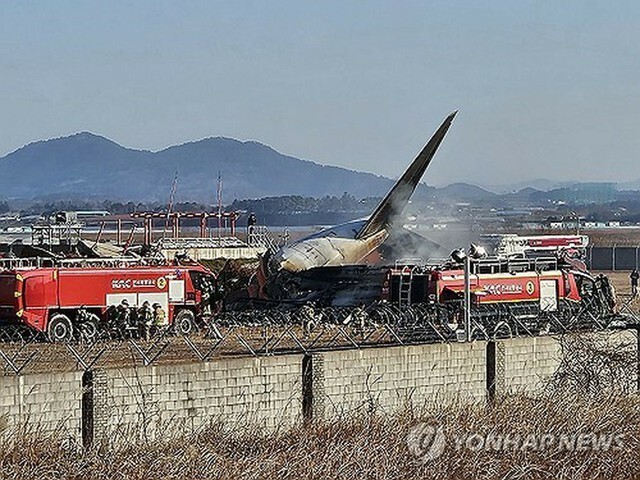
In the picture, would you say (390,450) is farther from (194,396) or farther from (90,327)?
(90,327)

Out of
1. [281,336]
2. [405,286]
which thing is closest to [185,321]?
[281,336]

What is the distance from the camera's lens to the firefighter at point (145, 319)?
4378 centimetres

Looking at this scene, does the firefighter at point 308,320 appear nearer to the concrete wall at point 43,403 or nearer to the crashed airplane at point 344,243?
the crashed airplane at point 344,243

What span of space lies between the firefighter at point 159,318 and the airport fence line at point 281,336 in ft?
3.72

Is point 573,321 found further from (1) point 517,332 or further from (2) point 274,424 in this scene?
(2) point 274,424

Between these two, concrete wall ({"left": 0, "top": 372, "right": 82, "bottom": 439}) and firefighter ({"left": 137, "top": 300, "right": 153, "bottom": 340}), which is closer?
concrete wall ({"left": 0, "top": 372, "right": 82, "bottom": 439})

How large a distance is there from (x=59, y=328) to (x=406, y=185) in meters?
29.0

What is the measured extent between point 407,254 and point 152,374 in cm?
→ 4098

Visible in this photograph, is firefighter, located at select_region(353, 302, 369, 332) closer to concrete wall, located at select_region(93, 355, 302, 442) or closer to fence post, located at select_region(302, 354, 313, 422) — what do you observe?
fence post, located at select_region(302, 354, 313, 422)

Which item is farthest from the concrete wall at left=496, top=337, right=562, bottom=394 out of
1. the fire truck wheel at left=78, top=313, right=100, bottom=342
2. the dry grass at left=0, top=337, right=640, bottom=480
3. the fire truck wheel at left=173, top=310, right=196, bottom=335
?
the fire truck wheel at left=78, top=313, right=100, bottom=342

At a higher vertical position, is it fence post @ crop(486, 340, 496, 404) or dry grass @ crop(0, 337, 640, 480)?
fence post @ crop(486, 340, 496, 404)

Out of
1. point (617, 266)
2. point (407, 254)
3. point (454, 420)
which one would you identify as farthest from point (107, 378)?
point (617, 266)

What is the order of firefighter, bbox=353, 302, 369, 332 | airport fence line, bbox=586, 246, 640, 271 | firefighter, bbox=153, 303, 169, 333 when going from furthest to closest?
1. airport fence line, bbox=586, 246, 640, 271
2. firefighter, bbox=153, 303, 169, 333
3. firefighter, bbox=353, 302, 369, 332

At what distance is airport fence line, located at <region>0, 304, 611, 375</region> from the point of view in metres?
33.8
